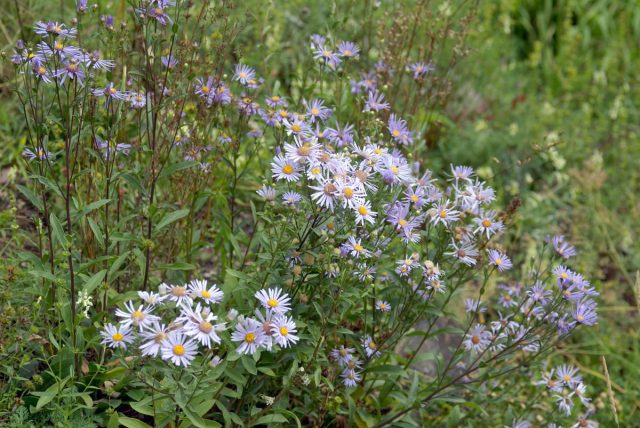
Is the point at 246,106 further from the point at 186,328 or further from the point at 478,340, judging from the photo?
the point at 478,340

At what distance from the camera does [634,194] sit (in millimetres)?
5242

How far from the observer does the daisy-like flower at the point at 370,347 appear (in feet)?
8.42

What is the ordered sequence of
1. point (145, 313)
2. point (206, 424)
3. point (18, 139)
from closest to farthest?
point (145, 313), point (206, 424), point (18, 139)

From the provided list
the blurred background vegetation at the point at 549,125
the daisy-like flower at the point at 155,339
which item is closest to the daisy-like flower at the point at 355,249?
the daisy-like flower at the point at 155,339

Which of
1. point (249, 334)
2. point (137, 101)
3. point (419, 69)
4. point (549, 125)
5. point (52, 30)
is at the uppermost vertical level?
point (549, 125)

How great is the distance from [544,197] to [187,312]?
3563 mm

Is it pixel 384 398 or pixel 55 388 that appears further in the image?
pixel 384 398

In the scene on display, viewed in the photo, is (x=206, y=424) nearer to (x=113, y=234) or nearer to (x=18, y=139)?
(x=113, y=234)

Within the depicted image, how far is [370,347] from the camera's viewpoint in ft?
8.68

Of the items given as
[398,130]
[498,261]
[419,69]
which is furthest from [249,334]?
[419,69]

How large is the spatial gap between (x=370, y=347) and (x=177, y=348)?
1007 millimetres

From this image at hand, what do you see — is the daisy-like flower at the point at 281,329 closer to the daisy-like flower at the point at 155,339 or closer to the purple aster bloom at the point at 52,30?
the daisy-like flower at the point at 155,339

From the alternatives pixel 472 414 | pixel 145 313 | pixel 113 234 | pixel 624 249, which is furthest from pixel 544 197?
pixel 145 313

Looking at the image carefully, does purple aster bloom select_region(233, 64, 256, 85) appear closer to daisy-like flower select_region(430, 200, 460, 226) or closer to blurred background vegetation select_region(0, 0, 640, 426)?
blurred background vegetation select_region(0, 0, 640, 426)
